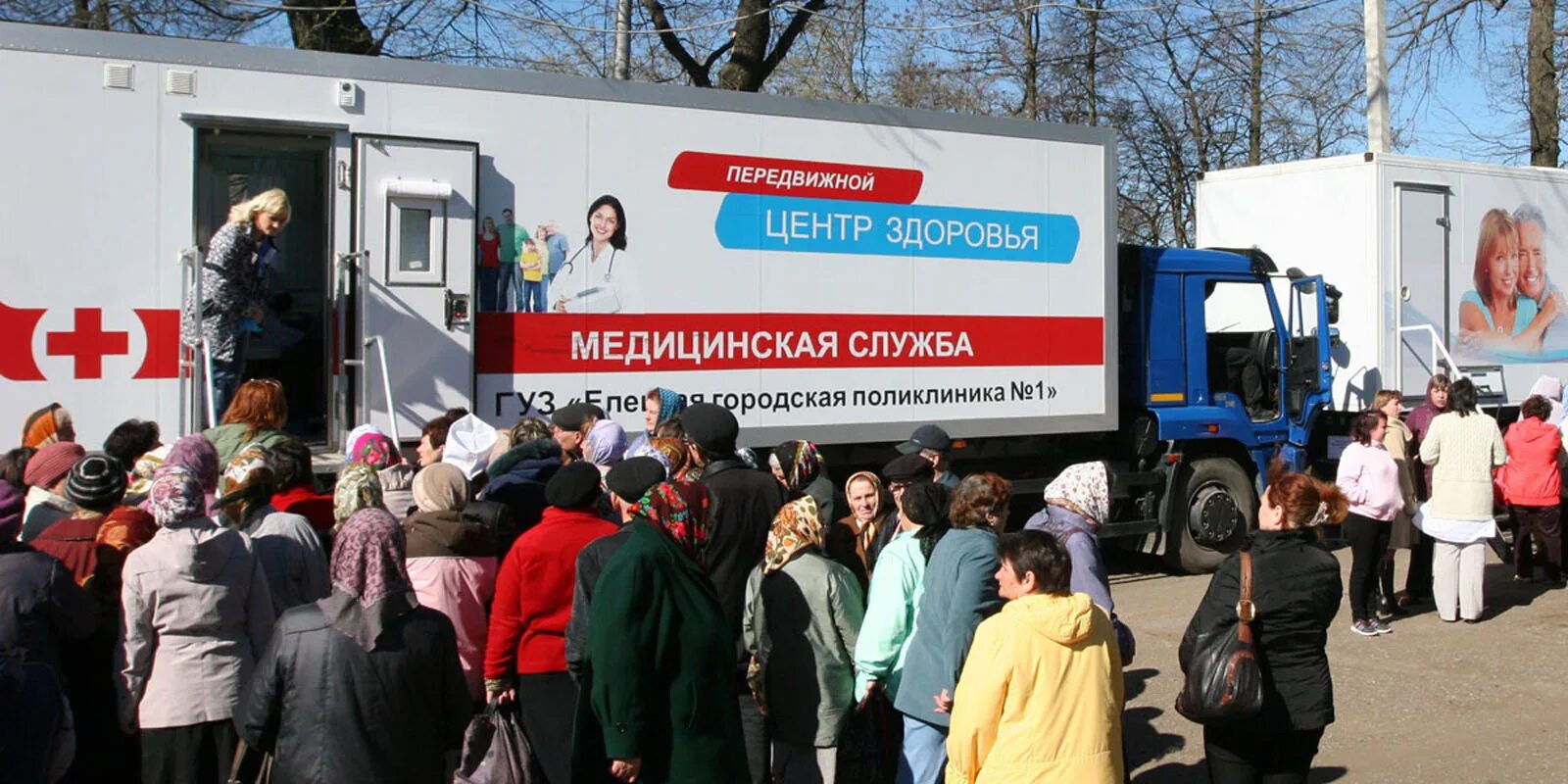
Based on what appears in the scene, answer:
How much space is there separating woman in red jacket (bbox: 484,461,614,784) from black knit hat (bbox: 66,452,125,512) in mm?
1488

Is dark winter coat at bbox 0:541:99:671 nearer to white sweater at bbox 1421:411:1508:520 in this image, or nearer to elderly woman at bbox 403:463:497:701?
elderly woman at bbox 403:463:497:701

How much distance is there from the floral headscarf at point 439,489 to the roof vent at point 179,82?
3.31 metres

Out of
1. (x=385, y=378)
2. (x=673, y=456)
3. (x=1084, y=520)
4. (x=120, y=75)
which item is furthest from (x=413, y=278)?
(x=1084, y=520)

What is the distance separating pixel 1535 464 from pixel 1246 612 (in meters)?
7.40

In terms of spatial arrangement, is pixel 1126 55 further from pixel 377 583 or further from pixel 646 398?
pixel 377 583

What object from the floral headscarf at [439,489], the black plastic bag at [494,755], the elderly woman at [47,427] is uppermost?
the elderly woman at [47,427]

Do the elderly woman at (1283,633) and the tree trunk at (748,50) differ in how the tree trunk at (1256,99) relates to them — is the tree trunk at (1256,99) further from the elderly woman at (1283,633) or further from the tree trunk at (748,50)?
the elderly woman at (1283,633)

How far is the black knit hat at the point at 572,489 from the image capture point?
5.20 m

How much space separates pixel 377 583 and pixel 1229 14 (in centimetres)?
2084

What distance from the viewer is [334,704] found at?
4031 mm

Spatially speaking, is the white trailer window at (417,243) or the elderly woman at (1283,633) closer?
the elderly woman at (1283,633)

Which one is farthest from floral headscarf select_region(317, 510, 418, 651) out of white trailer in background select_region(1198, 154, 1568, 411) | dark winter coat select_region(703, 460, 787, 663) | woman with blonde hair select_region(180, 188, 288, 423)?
white trailer in background select_region(1198, 154, 1568, 411)

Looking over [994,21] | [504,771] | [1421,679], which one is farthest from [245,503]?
[994,21]

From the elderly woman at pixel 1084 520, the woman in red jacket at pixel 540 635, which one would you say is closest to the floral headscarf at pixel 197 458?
the woman in red jacket at pixel 540 635
